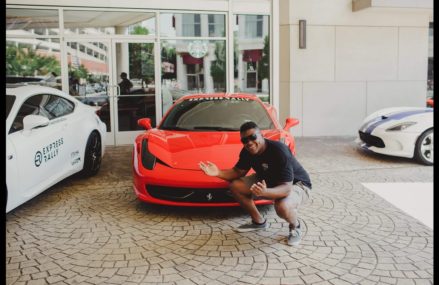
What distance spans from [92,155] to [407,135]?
17.3ft

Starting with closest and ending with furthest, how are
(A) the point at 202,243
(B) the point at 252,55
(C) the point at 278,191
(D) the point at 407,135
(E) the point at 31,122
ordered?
(C) the point at 278,191 → (A) the point at 202,243 → (E) the point at 31,122 → (D) the point at 407,135 → (B) the point at 252,55

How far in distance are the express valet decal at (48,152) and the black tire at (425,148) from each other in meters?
5.84

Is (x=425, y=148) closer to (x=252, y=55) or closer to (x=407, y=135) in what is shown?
(x=407, y=135)

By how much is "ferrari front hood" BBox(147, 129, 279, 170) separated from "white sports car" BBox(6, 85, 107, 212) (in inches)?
47.3

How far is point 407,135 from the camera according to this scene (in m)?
8.16

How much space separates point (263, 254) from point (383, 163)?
16.1 ft

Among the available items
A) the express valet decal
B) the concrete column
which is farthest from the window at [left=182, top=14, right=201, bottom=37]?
the express valet decal

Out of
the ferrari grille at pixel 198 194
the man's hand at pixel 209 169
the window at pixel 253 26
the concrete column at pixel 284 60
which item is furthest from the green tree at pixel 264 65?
the man's hand at pixel 209 169

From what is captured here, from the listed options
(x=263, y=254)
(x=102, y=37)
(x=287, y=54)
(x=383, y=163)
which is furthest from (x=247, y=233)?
(x=287, y=54)

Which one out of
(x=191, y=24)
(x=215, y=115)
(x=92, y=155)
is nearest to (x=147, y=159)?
(x=215, y=115)

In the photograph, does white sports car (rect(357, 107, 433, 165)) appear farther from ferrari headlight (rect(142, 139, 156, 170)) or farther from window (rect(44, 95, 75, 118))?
window (rect(44, 95, 75, 118))

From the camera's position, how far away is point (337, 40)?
12039mm

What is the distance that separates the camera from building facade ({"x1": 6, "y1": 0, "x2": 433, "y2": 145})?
405 inches

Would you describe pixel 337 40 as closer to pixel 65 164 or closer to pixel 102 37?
pixel 102 37
